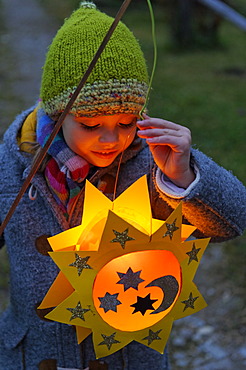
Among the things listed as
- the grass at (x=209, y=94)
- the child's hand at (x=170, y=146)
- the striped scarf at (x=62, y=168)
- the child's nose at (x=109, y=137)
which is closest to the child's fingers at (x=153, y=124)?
the child's hand at (x=170, y=146)

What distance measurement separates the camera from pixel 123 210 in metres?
1.27

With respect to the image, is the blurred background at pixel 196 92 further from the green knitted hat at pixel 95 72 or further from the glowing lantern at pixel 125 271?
the glowing lantern at pixel 125 271

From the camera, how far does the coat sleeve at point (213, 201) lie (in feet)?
4.68

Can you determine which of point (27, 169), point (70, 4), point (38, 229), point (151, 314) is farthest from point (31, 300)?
point (70, 4)

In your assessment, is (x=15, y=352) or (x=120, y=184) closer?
(x=120, y=184)

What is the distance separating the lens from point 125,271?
1.21 m

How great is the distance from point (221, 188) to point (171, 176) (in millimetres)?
138

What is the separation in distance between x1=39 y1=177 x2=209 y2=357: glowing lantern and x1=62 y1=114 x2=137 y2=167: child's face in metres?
0.21

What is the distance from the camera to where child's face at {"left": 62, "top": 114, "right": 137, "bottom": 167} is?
1.43m

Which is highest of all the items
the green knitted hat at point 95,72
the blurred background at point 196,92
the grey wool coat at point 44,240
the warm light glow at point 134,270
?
the green knitted hat at point 95,72

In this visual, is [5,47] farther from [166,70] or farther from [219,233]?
[219,233]

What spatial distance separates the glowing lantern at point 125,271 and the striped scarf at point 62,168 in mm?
278

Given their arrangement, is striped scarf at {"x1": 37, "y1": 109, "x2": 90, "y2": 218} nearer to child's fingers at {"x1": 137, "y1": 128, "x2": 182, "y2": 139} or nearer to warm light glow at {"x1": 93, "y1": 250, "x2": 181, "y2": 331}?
child's fingers at {"x1": 137, "y1": 128, "x2": 182, "y2": 139}

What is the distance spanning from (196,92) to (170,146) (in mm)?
5203
